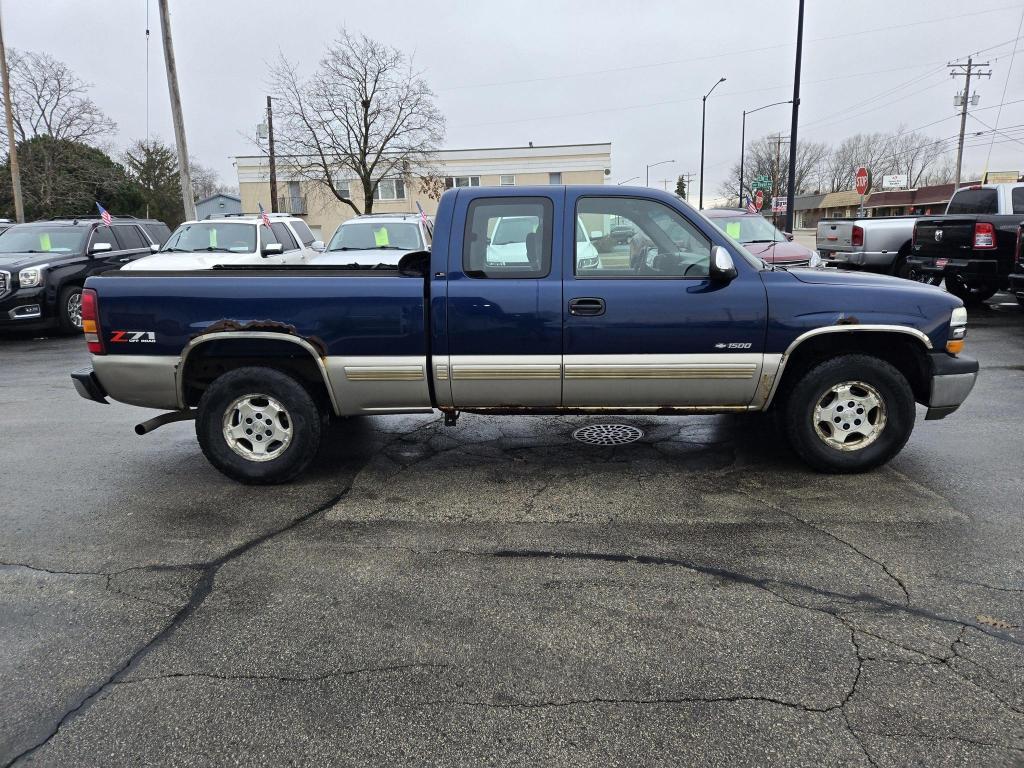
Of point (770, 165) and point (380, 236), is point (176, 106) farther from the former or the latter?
point (770, 165)

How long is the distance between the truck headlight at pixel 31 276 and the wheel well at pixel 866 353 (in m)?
11.5

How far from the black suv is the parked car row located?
1379 cm

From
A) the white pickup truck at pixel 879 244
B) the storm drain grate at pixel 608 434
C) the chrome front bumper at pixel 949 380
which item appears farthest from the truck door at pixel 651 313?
the white pickup truck at pixel 879 244

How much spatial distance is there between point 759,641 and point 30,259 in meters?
12.9

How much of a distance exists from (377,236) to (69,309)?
17.1 feet

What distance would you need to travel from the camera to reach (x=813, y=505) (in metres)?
4.46

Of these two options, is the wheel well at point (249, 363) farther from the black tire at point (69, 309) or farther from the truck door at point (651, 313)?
the black tire at point (69, 309)

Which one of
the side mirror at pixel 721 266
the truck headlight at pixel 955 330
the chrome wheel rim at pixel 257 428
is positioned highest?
the side mirror at pixel 721 266

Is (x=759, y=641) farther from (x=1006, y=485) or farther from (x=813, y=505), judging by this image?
(x=1006, y=485)

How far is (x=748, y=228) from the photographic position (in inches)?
497

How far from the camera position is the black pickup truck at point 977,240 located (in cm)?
1161

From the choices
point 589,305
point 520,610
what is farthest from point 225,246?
point 520,610

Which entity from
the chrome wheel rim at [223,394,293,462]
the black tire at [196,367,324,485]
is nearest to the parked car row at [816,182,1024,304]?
the black tire at [196,367,324,485]

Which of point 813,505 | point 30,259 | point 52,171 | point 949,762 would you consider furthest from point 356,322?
point 52,171
